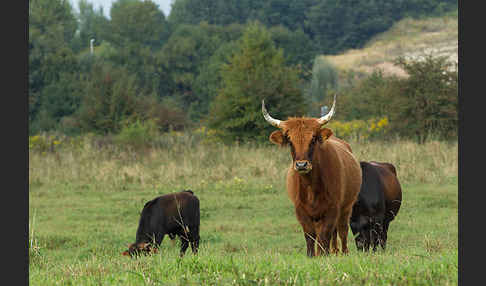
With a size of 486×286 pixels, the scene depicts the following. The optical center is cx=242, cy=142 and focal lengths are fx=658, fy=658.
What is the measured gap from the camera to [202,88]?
61.9 meters

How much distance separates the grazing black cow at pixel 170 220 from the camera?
10.3m

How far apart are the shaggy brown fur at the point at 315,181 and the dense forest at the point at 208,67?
56.2 feet

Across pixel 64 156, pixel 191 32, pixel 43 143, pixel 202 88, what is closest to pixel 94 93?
pixel 43 143

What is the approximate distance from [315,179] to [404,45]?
79005 millimetres

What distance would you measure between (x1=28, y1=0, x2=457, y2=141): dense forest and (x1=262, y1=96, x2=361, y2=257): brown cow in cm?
1714

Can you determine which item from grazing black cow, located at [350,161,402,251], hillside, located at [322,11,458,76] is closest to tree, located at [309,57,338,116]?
hillside, located at [322,11,458,76]

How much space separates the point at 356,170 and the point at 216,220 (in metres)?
5.13

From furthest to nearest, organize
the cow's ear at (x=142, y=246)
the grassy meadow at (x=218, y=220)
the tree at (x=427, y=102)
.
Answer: the tree at (x=427, y=102) < the cow's ear at (x=142, y=246) < the grassy meadow at (x=218, y=220)

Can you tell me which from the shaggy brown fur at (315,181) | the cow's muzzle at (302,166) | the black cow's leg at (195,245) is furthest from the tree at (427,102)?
the cow's muzzle at (302,166)

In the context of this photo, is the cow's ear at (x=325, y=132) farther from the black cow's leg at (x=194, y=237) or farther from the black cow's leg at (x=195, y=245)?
the black cow's leg at (x=194, y=237)

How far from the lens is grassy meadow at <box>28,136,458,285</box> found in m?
5.43

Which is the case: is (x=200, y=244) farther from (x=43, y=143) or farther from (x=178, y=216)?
(x=43, y=143)

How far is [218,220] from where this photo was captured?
1340cm

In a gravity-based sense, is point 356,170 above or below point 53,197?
above
